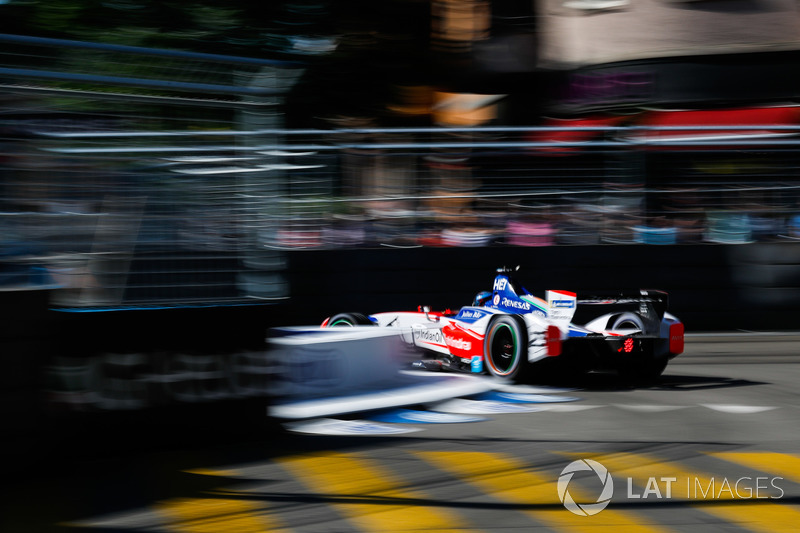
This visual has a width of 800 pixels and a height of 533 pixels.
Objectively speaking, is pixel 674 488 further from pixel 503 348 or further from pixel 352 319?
pixel 352 319

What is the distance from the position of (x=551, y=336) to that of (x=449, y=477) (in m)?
3.65

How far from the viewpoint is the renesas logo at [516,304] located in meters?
9.40

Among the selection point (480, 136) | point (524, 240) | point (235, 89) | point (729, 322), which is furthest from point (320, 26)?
point (235, 89)

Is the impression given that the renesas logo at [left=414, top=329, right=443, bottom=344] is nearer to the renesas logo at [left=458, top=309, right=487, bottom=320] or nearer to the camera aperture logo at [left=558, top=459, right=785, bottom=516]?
the renesas logo at [left=458, top=309, right=487, bottom=320]

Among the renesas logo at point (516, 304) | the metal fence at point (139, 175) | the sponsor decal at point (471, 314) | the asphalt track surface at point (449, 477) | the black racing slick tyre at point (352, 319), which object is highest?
the metal fence at point (139, 175)

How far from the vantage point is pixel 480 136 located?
13.5 metres

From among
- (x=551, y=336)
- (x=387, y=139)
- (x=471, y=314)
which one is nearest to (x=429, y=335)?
(x=471, y=314)

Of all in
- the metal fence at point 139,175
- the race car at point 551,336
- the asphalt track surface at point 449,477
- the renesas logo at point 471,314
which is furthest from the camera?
the renesas logo at point 471,314

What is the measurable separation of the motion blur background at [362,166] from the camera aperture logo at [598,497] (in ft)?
7.32

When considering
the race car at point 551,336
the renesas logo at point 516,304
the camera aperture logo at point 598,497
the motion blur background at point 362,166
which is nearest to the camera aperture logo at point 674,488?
the camera aperture logo at point 598,497

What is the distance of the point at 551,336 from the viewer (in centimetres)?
886

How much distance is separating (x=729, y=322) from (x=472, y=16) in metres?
12.0

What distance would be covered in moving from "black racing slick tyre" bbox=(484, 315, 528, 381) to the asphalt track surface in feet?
4.40

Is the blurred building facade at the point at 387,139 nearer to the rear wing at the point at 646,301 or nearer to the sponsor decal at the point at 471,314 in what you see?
the sponsor decal at the point at 471,314
